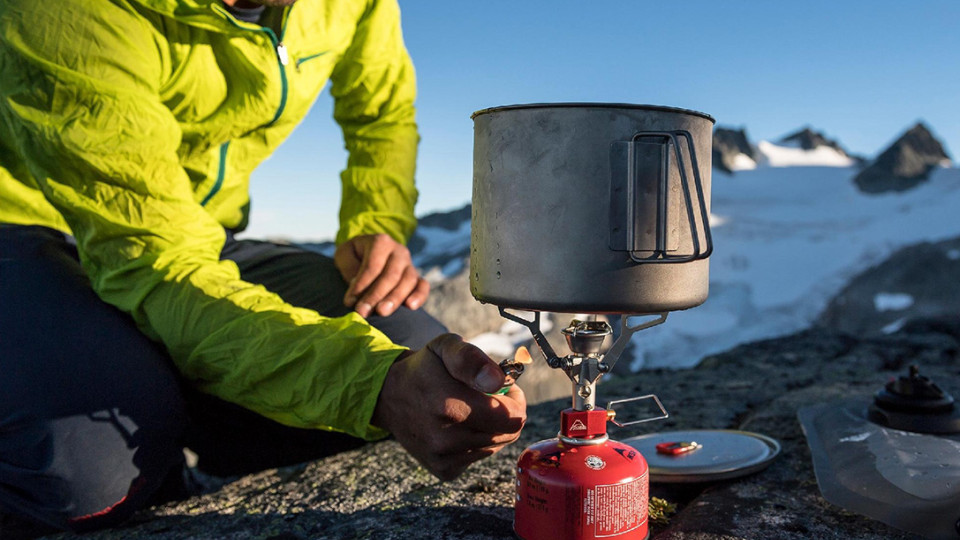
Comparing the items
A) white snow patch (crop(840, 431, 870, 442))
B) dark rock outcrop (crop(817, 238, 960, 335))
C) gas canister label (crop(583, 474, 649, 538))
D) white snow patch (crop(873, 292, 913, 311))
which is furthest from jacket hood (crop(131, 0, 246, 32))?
white snow patch (crop(873, 292, 913, 311))

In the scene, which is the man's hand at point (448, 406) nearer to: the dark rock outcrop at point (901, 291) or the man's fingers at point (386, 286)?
the man's fingers at point (386, 286)

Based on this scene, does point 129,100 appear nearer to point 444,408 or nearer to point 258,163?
point 258,163

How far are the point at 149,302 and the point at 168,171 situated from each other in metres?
0.25

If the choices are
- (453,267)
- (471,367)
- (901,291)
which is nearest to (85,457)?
(471,367)

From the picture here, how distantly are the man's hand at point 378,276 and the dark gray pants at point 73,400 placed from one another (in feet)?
1.40

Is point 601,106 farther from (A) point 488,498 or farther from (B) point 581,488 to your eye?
(A) point 488,498

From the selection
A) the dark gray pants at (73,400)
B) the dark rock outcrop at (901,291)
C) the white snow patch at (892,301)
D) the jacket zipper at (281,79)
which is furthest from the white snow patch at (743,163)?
the dark gray pants at (73,400)

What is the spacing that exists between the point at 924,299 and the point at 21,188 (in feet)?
26.0

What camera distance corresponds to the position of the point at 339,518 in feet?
4.31

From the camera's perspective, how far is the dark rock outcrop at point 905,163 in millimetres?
10297

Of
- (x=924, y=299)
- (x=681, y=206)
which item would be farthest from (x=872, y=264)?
(x=681, y=206)

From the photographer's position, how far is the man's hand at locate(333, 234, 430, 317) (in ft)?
5.50

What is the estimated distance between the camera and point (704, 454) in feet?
4.67

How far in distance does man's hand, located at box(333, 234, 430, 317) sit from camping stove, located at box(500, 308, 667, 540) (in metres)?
0.68
